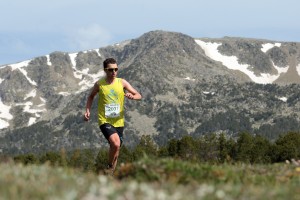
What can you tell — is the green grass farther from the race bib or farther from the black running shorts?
the race bib

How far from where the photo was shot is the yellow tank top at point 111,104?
17125 millimetres

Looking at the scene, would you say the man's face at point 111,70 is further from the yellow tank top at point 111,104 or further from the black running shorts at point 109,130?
the black running shorts at point 109,130

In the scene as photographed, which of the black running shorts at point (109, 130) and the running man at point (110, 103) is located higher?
the running man at point (110, 103)

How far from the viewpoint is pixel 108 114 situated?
1714cm

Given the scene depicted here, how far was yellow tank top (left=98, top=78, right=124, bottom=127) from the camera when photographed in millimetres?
17125

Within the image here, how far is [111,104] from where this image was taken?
17156 millimetres

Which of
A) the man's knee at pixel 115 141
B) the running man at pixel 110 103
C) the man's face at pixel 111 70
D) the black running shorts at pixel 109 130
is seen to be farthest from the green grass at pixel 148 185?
the man's face at pixel 111 70

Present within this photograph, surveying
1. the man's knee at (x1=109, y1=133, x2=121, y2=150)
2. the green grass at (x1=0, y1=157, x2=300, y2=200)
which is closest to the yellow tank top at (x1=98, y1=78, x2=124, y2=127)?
the man's knee at (x1=109, y1=133, x2=121, y2=150)

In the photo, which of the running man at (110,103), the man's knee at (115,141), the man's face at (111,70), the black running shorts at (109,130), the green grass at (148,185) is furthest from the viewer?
the man's face at (111,70)

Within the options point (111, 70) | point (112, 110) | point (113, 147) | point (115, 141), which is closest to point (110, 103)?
point (112, 110)

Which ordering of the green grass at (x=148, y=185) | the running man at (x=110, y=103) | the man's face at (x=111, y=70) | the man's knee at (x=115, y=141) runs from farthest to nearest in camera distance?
1. the man's face at (x=111, y=70)
2. the running man at (x=110, y=103)
3. the man's knee at (x=115, y=141)
4. the green grass at (x=148, y=185)

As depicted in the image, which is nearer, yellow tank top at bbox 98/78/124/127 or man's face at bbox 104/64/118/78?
yellow tank top at bbox 98/78/124/127

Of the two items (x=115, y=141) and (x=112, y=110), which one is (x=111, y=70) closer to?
(x=112, y=110)

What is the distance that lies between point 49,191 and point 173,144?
14709 centimetres
